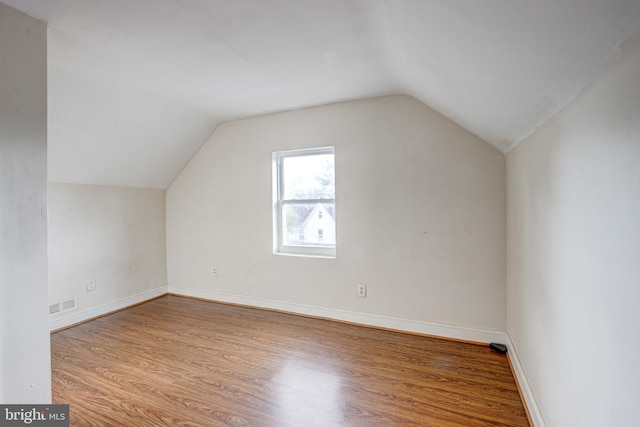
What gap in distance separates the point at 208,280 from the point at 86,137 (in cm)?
207

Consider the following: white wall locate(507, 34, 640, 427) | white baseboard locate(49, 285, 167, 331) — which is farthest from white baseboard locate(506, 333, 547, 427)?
white baseboard locate(49, 285, 167, 331)

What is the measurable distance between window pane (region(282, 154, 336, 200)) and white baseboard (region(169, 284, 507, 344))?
1258 mm

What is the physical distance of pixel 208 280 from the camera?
147 inches

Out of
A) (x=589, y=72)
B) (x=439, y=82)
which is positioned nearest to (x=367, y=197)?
(x=439, y=82)

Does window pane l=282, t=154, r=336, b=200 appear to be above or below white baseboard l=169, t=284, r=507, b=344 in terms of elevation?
above

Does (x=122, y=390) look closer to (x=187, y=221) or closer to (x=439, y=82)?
(x=187, y=221)

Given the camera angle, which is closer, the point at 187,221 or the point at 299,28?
the point at 299,28

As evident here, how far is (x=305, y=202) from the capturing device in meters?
3.25

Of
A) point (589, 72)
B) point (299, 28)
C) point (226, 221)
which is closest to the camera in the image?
point (589, 72)

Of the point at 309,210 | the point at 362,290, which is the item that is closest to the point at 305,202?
the point at 309,210

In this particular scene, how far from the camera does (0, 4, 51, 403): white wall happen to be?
1.44 m

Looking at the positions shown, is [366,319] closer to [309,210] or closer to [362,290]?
[362,290]

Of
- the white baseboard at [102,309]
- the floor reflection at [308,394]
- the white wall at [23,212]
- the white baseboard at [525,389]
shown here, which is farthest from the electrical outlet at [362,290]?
the white baseboard at [102,309]

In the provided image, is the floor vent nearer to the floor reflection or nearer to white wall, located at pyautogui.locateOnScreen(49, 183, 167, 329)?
white wall, located at pyautogui.locateOnScreen(49, 183, 167, 329)
